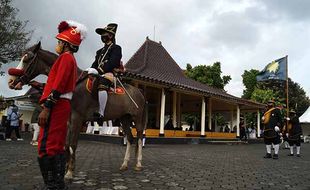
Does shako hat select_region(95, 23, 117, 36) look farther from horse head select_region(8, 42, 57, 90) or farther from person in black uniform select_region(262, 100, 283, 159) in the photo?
person in black uniform select_region(262, 100, 283, 159)

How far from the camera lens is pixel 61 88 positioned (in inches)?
147

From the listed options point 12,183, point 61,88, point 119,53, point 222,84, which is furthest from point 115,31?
point 222,84

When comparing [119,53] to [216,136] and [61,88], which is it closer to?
[61,88]

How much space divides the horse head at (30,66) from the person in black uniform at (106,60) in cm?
98

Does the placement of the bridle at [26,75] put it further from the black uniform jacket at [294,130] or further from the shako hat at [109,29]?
the black uniform jacket at [294,130]

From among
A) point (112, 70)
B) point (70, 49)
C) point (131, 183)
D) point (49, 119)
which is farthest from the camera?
point (112, 70)

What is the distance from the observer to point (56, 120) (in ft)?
12.1

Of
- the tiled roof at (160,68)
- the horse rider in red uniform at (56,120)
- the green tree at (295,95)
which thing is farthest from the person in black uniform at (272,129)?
the green tree at (295,95)

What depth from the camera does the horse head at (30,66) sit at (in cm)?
432

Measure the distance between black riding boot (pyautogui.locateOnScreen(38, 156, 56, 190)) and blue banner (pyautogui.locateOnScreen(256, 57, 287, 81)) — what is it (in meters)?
26.3

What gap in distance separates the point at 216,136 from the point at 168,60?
23.3ft

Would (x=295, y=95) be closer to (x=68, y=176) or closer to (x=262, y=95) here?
(x=262, y=95)

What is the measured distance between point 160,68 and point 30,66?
1728cm

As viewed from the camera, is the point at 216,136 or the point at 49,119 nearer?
the point at 49,119
